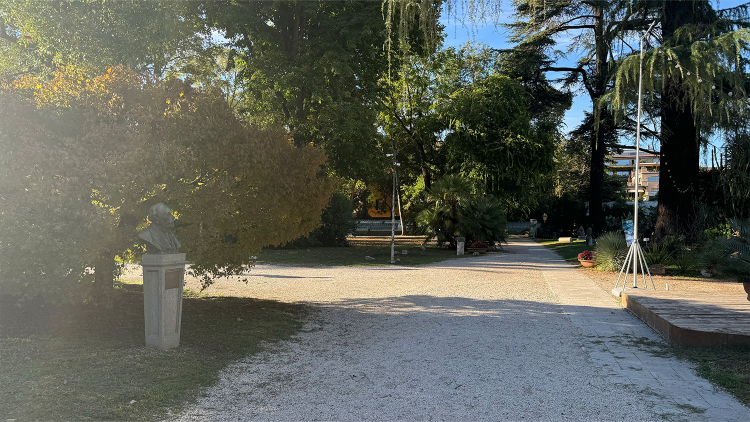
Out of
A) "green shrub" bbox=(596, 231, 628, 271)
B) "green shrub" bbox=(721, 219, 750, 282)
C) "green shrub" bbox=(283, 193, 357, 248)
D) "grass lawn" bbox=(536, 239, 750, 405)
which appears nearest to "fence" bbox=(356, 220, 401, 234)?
"green shrub" bbox=(283, 193, 357, 248)

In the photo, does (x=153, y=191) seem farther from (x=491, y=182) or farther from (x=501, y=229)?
(x=491, y=182)

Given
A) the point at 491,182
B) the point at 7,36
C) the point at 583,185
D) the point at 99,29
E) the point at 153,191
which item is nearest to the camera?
the point at 153,191

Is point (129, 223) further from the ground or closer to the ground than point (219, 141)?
closer to the ground

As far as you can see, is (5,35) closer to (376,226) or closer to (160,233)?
(160,233)

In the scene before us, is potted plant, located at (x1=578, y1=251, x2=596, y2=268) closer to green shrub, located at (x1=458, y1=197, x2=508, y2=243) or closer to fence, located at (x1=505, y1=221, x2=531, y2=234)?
green shrub, located at (x1=458, y1=197, x2=508, y2=243)

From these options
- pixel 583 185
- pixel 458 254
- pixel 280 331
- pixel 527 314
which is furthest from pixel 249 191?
pixel 583 185

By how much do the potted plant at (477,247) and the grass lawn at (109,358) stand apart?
689 inches

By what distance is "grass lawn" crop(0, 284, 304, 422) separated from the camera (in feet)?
14.3

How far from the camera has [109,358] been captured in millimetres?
5680

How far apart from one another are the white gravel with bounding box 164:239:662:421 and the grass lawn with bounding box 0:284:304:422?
13.2 inches

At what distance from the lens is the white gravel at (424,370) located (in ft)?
14.6

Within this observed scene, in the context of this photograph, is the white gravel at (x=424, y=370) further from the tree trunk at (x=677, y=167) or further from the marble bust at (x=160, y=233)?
the tree trunk at (x=677, y=167)

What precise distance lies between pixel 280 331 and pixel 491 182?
2541 centimetres

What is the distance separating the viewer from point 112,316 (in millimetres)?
7617
